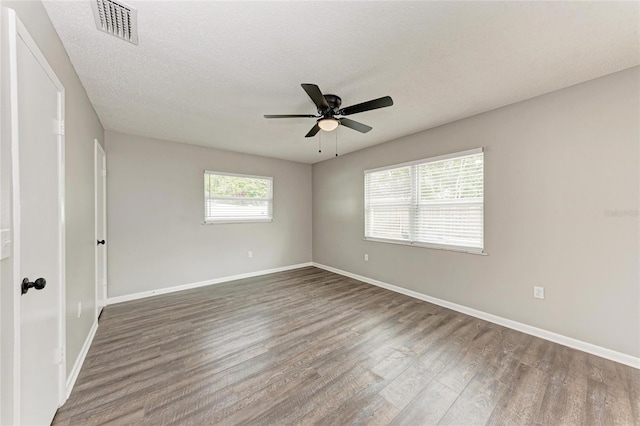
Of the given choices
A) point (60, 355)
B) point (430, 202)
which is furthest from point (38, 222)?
point (430, 202)

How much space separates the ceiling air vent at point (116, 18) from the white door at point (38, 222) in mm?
413

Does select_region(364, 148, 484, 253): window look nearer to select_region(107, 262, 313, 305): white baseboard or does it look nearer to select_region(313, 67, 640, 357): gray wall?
select_region(313, 67, 640, 357): gray wall

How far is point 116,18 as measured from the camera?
5.04 feet

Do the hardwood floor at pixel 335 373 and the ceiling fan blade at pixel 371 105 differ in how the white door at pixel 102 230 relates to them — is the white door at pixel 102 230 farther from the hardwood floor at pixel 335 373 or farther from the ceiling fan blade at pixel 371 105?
the ceiling fan blade at pixel 371 105

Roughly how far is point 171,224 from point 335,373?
3.49m

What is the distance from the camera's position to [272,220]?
17.1 feet

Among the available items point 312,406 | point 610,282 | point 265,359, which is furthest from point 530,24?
point 265,359

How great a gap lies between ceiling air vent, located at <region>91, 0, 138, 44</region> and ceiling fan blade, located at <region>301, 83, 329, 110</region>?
113cm

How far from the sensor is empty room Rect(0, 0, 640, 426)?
57.9 inches

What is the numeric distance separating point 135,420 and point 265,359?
0.94 metres

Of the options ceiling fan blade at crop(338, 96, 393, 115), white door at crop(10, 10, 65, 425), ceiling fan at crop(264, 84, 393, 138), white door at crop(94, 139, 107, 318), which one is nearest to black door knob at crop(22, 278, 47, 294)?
white door at crop(10, 10, 65, 425)

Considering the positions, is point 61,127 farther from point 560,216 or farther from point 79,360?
point 560,216

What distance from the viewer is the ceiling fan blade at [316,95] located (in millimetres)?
1885

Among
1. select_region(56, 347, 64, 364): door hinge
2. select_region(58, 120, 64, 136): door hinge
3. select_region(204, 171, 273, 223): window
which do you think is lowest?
select_region(56, 347, 64, 364): door hinge
